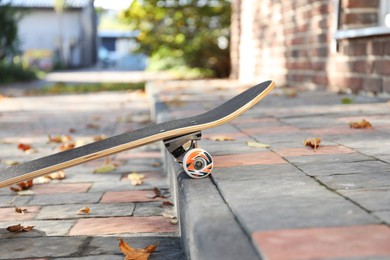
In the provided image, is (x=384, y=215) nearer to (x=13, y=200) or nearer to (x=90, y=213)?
(x=90, y=213)

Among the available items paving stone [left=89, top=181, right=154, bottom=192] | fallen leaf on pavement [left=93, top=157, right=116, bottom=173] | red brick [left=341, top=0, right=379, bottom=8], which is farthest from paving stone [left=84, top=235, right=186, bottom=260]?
red brick [left=341, top=0, right=379, bottom=8]

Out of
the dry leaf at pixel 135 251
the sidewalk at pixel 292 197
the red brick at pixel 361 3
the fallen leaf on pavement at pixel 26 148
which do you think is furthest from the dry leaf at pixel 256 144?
the red brick at pixel 361 3

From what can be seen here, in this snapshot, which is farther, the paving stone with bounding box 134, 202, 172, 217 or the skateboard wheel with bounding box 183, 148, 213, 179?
the paving stone with bounding box 134, 202, 172, 217

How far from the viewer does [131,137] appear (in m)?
1.95

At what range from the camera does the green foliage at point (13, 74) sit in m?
14.6

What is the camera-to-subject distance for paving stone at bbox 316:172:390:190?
1641mm

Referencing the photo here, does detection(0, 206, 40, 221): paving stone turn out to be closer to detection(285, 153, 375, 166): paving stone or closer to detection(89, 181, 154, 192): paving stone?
detection(89, 181, 154, 192): paving stone

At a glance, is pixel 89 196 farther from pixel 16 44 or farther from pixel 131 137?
pixel 16 44

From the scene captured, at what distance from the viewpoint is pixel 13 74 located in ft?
50.0

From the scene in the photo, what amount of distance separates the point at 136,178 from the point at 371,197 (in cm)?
163

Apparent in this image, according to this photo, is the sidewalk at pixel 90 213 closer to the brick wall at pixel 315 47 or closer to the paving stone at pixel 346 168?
the paving stone at pixel 346 168

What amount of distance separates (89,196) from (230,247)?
152cm

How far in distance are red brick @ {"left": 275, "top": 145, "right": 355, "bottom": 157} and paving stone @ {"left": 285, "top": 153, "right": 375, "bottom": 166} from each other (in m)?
0.06

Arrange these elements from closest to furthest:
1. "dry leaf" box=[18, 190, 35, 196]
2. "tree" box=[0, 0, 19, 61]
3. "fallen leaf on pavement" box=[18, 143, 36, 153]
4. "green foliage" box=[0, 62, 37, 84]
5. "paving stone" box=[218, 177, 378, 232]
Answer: "paving stone" box=[218, 177, 378, 232], "dry leaf" box=[18, 190, 35, 196], "fallen leaf on pavement" box=[18, 143, 36, 153], "tree" box=[0, 0, 19, 61], "green foliage" box=[0, 62, 37, 84]
